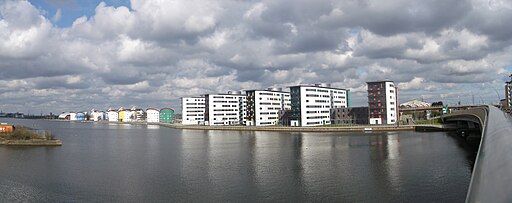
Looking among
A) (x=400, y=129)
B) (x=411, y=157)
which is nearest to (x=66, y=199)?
(x=411, y=157)

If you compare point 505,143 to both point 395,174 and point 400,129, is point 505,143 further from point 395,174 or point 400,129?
point 400,129

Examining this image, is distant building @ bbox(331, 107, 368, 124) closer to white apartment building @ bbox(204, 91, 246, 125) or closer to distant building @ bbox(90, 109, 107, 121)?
white apartment building @ bbox(204, 91, 246, 125)

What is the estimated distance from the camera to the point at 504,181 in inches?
106

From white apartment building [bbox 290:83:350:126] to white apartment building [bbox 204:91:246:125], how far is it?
44.9ft

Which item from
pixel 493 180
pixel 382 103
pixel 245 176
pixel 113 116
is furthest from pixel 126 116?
pixel 493 180

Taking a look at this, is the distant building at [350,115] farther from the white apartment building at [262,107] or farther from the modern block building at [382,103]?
the white apartment building at [262,107]

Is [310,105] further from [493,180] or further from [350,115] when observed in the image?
[493,180]

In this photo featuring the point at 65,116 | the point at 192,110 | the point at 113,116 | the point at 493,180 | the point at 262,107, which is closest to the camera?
the point at 493,180

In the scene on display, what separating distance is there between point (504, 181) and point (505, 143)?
1799 millimetres

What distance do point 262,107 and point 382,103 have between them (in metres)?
17.7

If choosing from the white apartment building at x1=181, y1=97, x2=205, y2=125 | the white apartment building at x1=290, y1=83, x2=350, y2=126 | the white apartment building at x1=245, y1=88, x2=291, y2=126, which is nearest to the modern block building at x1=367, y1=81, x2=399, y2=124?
the white apartment building at x1=290, y1=83, x2=350, y2=126

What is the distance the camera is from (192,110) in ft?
235

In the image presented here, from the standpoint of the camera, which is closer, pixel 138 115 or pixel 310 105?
pixel 310 105

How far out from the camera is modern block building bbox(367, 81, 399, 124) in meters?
48.1
